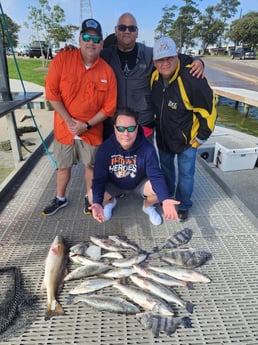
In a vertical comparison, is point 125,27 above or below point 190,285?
above

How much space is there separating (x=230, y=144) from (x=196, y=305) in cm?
574

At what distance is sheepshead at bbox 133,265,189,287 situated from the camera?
2334 mm

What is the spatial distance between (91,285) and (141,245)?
689 millimetres

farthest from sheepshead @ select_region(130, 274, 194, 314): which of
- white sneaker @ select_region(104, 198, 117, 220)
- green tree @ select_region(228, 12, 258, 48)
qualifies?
green tree @ select_region(228, 12, 258, 48)

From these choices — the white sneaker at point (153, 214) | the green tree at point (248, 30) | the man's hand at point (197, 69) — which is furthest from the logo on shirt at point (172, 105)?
the green tree at point (248, 30)

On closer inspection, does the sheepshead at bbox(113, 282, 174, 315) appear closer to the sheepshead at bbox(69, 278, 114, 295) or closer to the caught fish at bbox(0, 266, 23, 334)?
the sheepshead at bbox(69, 278, 114, 295)

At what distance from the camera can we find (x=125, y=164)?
2.98 meters

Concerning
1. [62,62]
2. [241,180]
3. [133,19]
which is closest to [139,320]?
[62,62]

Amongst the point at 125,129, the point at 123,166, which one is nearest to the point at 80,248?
the point at 123,166

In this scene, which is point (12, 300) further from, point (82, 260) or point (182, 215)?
point (182, 215)

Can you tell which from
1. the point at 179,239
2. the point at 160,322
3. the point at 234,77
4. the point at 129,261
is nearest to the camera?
the point at 160,322

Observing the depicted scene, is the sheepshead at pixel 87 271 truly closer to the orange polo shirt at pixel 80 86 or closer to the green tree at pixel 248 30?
the orange polo shirt at pixel 80 86

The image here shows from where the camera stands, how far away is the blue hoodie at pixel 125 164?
2916 mm

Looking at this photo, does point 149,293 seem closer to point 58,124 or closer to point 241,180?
point 58,124
